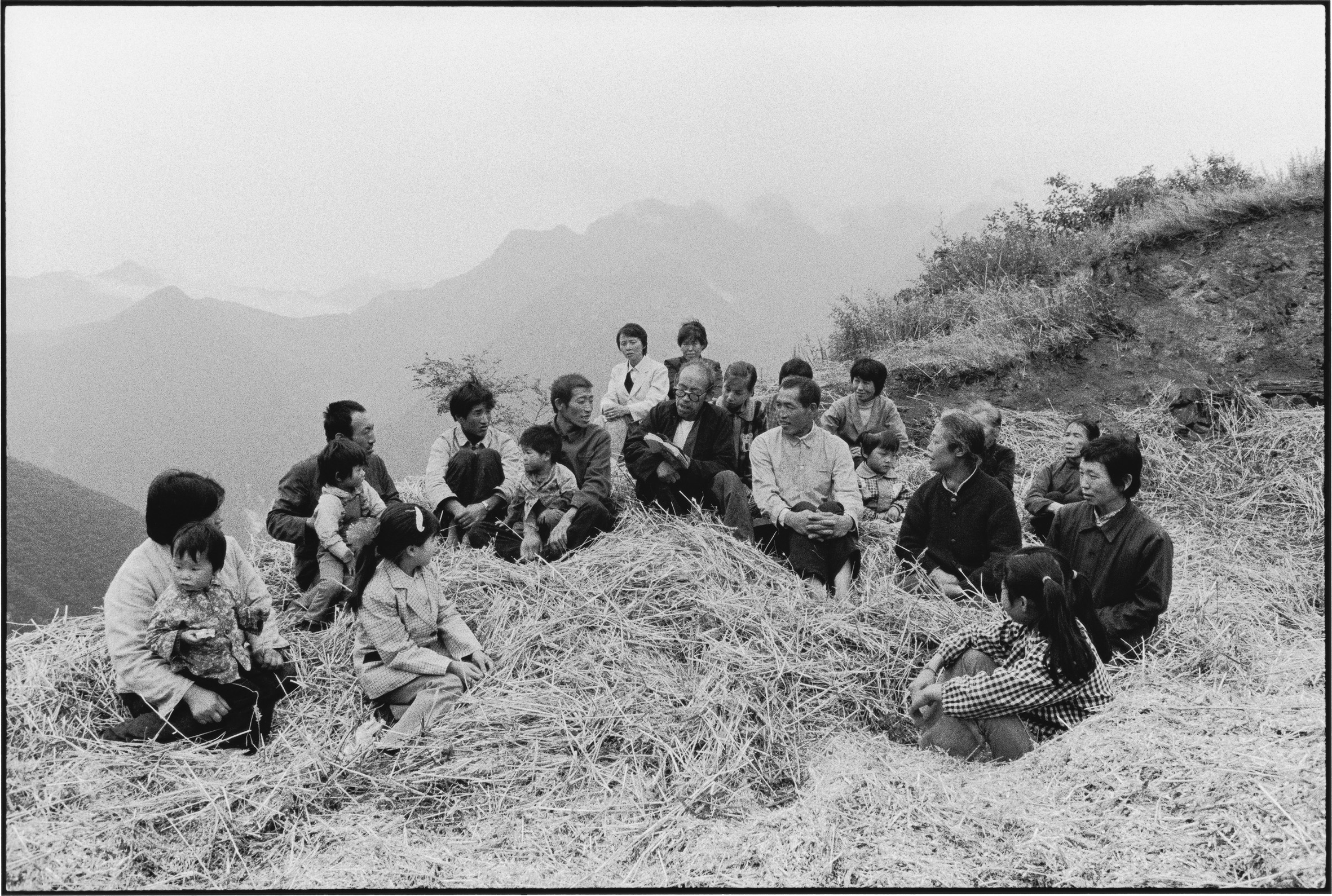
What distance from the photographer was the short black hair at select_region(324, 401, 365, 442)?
525 centimetres

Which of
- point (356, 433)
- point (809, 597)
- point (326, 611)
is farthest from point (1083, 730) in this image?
point (356, 433)

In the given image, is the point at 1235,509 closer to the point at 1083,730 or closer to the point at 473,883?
the point at 1083,730

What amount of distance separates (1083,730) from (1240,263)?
6.95 metres

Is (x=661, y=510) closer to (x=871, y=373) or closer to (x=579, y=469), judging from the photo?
(x=579, y=469)

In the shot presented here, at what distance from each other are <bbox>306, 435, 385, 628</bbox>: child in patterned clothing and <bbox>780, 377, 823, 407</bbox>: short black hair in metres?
2.31

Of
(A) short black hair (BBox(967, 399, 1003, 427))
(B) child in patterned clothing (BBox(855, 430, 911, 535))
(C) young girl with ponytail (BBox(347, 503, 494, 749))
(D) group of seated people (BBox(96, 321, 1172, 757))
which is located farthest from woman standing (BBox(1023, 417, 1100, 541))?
(C) young girl with ponytail (BBox(347, 503, 494, 749))

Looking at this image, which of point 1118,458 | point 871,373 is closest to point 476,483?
point 871,373

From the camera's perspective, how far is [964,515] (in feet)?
15.6

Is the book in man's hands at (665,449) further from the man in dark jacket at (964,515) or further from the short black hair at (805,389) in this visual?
the man in dark jacket at (964,515)

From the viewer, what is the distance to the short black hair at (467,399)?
18.3 feet

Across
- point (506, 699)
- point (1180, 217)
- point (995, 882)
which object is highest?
point (1180, 217)

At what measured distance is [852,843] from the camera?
9.95ft

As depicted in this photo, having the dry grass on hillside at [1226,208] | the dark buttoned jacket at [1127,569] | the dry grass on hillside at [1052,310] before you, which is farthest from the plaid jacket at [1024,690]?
the dry grass on hillside at [1226,208]

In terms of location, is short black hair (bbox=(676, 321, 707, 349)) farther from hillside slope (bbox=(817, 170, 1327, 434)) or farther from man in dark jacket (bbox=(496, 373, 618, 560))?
hillside slope (bbox=(817, 170, 1327, 434))
